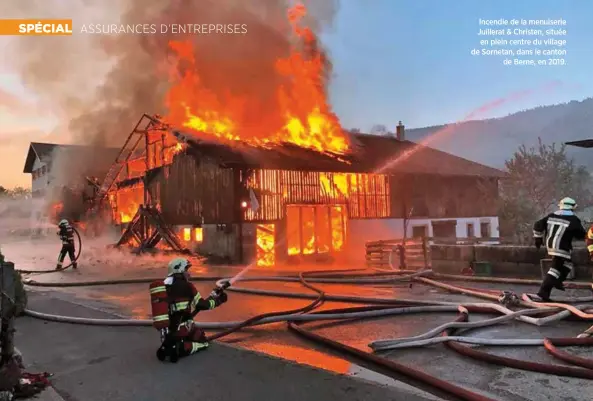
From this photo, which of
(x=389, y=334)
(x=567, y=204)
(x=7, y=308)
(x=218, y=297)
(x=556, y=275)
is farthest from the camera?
(x=567, y=204)

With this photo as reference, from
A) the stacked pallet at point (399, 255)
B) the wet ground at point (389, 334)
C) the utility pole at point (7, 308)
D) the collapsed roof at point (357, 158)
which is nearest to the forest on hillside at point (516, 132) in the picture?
the collapsed roof at point (357, 158)

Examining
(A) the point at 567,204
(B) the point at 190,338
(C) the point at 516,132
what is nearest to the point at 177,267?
(B) the point at 190,338

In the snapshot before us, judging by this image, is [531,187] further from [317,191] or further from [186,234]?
[186,234]

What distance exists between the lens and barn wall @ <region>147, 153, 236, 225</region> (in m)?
18.7

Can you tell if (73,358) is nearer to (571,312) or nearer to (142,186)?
(571,312)

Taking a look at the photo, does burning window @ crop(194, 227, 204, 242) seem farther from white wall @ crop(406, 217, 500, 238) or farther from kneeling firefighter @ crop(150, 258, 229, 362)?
kneeling firefighter @ crop(150, 258, 229, 362)

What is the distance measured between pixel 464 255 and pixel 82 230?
26372 mm

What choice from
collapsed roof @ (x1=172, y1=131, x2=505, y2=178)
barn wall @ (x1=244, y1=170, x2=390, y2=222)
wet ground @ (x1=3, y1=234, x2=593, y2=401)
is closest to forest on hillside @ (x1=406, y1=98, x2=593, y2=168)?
collapsed roof @ (x1=172, y1=131, x2=505, y2=178)

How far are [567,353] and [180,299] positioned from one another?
4.17 m

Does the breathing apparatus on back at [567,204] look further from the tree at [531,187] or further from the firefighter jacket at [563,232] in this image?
the tree at [531,187]

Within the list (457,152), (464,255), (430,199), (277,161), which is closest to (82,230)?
(277,161)

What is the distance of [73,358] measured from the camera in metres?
5.36

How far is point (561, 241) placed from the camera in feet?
24.1

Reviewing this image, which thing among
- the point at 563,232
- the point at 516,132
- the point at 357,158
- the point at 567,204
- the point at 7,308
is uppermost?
the point at 516,132
